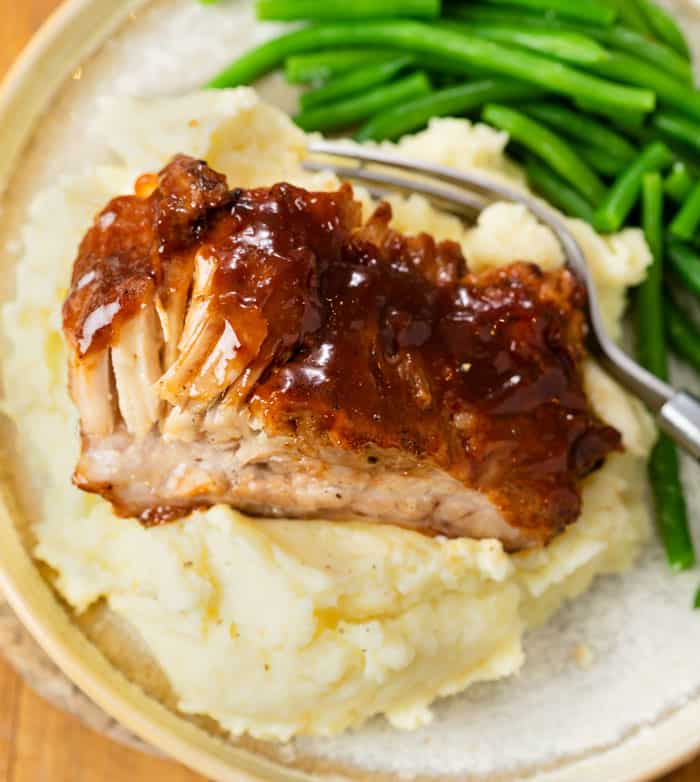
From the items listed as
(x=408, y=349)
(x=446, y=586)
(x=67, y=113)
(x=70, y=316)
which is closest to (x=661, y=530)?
(x=446, y=586)

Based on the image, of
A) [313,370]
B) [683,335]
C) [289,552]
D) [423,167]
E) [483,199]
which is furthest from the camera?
[683,335]

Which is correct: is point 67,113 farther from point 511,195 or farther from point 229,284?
point 511,195

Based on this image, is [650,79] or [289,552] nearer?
[289,552]

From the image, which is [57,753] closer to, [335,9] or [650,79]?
[335,9]

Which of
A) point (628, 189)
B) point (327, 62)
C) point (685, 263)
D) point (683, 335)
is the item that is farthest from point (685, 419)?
point (327, 62)

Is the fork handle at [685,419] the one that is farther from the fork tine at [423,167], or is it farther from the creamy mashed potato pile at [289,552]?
the fork tine at [423,167]
